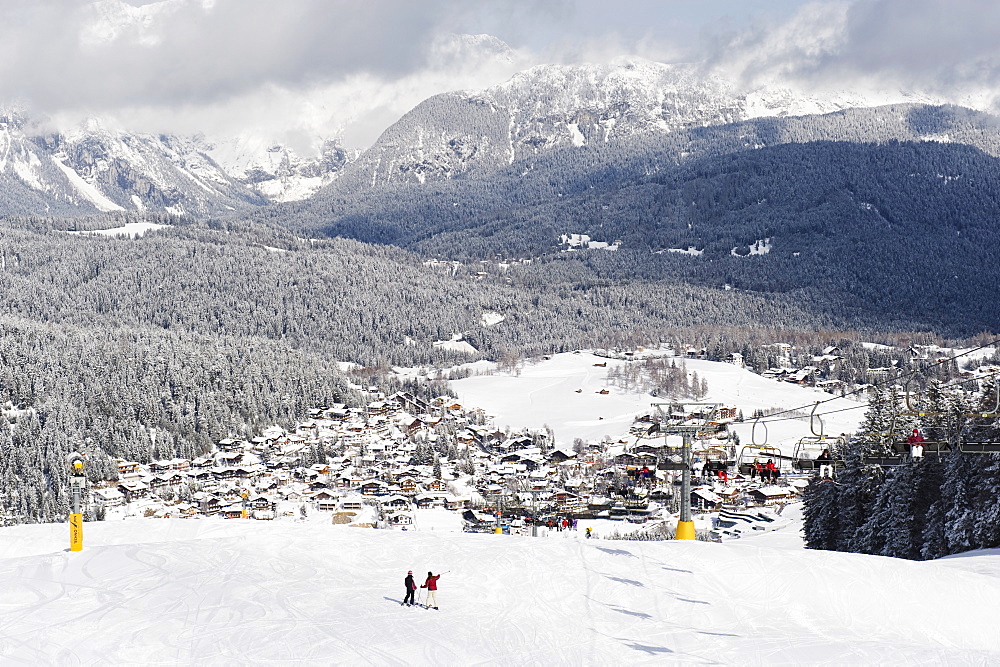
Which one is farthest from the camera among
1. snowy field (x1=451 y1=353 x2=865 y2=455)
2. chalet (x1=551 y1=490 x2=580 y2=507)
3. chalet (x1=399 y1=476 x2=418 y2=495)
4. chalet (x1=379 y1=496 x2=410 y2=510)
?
snowy field (x1=451 y1=353 x2=865 y2=455)

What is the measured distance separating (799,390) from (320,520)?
9830 cm

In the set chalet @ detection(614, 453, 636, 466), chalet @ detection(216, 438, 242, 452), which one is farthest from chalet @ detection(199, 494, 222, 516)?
chalet @ detection(614, 453, 636, 466)

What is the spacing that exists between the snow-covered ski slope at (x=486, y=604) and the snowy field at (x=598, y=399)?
84.5 m

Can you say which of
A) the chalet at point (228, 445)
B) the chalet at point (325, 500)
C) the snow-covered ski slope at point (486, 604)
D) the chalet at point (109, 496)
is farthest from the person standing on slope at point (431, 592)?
the chalet at point (228, 445)

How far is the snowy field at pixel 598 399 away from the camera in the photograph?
443 ft

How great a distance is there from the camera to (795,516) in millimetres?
86000

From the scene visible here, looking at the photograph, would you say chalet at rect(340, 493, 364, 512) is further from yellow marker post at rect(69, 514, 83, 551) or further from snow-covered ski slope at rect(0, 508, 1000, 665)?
yellow marker post at rect(69, 514, 83, 551)

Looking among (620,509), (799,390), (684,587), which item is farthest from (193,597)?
(799,390)

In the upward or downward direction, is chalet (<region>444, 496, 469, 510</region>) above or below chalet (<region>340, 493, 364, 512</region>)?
below

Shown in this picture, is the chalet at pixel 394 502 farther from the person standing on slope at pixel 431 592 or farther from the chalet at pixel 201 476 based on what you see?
the person standing on slope at pixel 431 592

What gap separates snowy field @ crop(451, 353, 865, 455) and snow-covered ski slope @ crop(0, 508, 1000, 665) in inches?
3326

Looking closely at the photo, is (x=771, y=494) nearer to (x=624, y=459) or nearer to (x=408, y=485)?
(x=624, y=459)

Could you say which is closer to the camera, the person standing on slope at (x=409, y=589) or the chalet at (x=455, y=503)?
the person standing on slope at (x=409, y=589)

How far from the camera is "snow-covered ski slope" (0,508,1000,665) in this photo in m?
26.8
